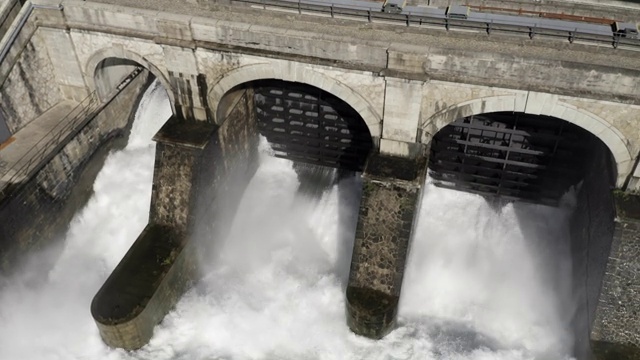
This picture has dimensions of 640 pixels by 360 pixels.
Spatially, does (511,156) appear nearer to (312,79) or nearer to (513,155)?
(513,155)

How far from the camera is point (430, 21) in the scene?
18.4 metres

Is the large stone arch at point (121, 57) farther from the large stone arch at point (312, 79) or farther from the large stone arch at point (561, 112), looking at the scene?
the large stone arch at point (561, 112)

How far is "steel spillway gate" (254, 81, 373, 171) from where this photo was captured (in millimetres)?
23078

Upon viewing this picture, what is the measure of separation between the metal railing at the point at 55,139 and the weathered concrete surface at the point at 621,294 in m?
20.0

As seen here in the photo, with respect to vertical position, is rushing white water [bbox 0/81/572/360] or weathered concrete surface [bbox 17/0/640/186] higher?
weathered concrete surface [bbox 17/0/640/186]

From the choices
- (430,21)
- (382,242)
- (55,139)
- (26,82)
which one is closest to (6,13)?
(26,82)

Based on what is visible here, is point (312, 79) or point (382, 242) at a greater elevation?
point (312, 79)

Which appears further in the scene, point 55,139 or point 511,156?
point 511,156

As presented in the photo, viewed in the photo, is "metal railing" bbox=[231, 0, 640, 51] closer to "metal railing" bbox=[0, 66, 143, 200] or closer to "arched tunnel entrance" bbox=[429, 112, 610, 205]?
"arched tunnel entrance" bbox=[429, 112, 610, 205]

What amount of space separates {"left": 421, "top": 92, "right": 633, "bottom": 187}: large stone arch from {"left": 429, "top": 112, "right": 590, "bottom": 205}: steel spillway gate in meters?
3.16

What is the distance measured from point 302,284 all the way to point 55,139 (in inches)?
443

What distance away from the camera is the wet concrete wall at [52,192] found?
64.1ft

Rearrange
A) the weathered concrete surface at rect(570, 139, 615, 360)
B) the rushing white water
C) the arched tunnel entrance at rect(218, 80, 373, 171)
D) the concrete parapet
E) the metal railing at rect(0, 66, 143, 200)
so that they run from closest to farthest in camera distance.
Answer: the weathered concrete surface at rect(570, 139, 615, 360) → the concrete parapet → the rushing white water → the metal railing at rect(0, 66, 143, 200) → the arched tunnel entrance at rect(218, 80, 373, 171)

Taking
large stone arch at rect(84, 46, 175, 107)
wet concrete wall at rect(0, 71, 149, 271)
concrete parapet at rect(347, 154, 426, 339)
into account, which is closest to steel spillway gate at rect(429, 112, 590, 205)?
concrete parapet at rect(347, 154, 426, 339)
